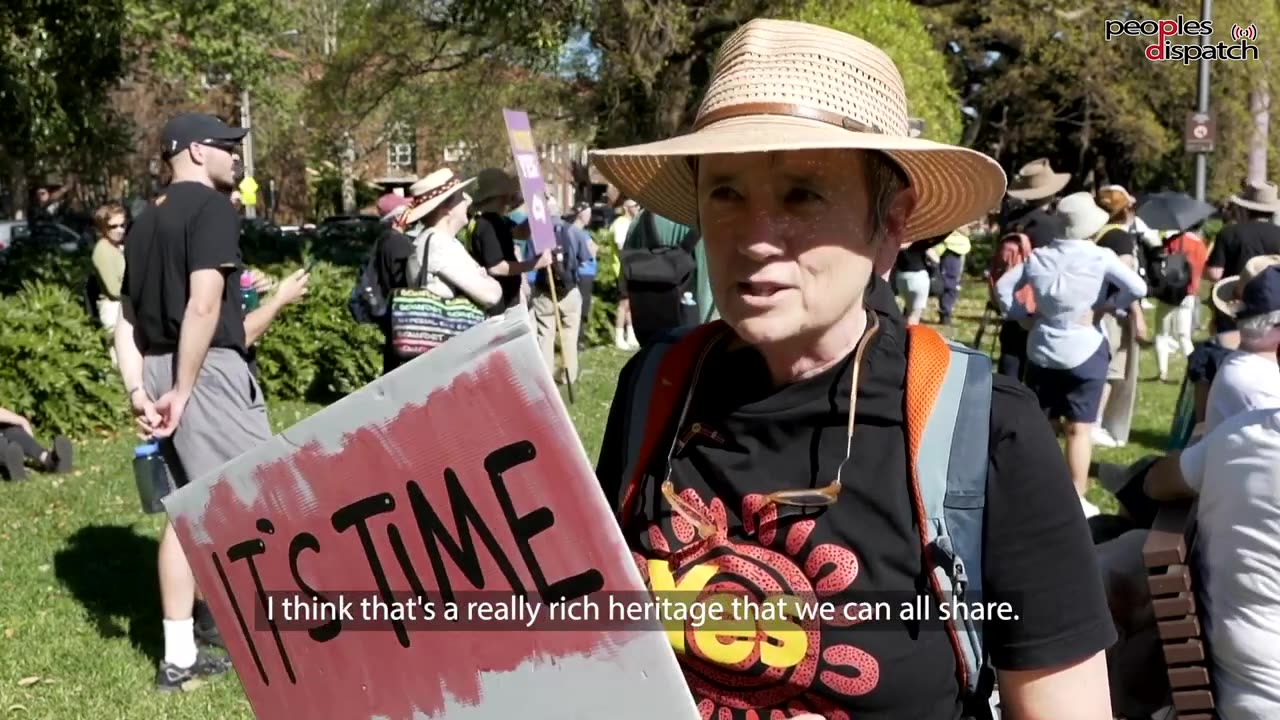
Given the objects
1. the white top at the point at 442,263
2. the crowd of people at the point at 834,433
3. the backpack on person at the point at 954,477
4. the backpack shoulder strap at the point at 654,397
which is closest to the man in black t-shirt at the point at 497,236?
the white top at the point at 442,263

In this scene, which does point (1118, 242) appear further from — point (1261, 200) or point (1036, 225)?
point (1261, 200)

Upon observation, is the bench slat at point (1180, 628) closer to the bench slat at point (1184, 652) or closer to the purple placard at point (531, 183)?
the bench slat at point (1184, 652)

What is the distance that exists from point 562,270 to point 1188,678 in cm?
811

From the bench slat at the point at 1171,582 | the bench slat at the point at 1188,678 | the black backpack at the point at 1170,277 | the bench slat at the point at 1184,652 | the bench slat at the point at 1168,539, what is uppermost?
the bench slat at the point at 1168,539

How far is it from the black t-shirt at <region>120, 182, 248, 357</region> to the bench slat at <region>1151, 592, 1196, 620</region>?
10.5 ft

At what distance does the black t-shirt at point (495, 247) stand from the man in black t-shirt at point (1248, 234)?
5352 millimetres

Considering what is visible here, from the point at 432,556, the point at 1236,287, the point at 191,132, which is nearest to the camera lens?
the point at 432,556

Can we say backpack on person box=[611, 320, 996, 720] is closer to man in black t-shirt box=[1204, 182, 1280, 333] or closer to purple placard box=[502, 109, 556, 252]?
purple placard box=[502, 109, 556, 252]

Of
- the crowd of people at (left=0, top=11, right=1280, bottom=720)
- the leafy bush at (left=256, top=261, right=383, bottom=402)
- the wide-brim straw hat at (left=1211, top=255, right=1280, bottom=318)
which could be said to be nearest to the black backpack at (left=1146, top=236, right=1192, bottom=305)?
the wide-brim straw hat at (left=1211, top=255, right=1280, bottom=318)

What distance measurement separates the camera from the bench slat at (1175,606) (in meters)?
3.10

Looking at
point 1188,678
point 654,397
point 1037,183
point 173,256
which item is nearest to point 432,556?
point 654,397

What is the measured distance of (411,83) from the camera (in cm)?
2462

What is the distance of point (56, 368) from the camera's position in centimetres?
859

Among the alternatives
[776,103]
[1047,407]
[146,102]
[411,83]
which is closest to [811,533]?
[776,103]
